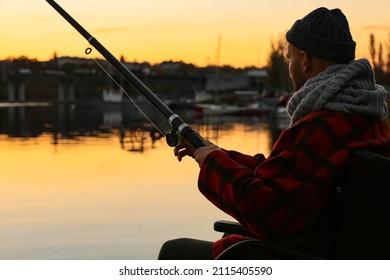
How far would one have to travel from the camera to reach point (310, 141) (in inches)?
100

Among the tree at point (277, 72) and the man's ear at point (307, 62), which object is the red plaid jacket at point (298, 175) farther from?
the tree at point (277, 72)

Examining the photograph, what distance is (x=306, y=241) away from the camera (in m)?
2.67

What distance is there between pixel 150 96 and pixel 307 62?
868mm

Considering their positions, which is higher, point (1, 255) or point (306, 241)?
point (306, 241)

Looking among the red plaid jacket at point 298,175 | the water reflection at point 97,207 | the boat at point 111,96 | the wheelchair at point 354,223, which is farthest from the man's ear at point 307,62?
the boat at point 111,96

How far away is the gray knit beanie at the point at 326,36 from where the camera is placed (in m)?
2.70

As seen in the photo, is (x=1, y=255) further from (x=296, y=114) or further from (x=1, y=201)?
(x=296, y=114)

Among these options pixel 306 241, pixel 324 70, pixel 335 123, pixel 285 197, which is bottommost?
pixel 306 241

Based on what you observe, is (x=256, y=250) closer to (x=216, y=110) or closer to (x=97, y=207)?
(x=97, y=207)

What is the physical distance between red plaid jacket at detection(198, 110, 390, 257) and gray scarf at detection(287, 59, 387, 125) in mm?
34

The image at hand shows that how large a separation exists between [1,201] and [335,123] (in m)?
12.0

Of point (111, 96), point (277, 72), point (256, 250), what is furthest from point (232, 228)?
point (111, 96)

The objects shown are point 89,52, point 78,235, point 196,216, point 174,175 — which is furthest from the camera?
point 174,175

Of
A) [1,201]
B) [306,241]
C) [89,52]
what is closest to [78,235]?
[1,201]
